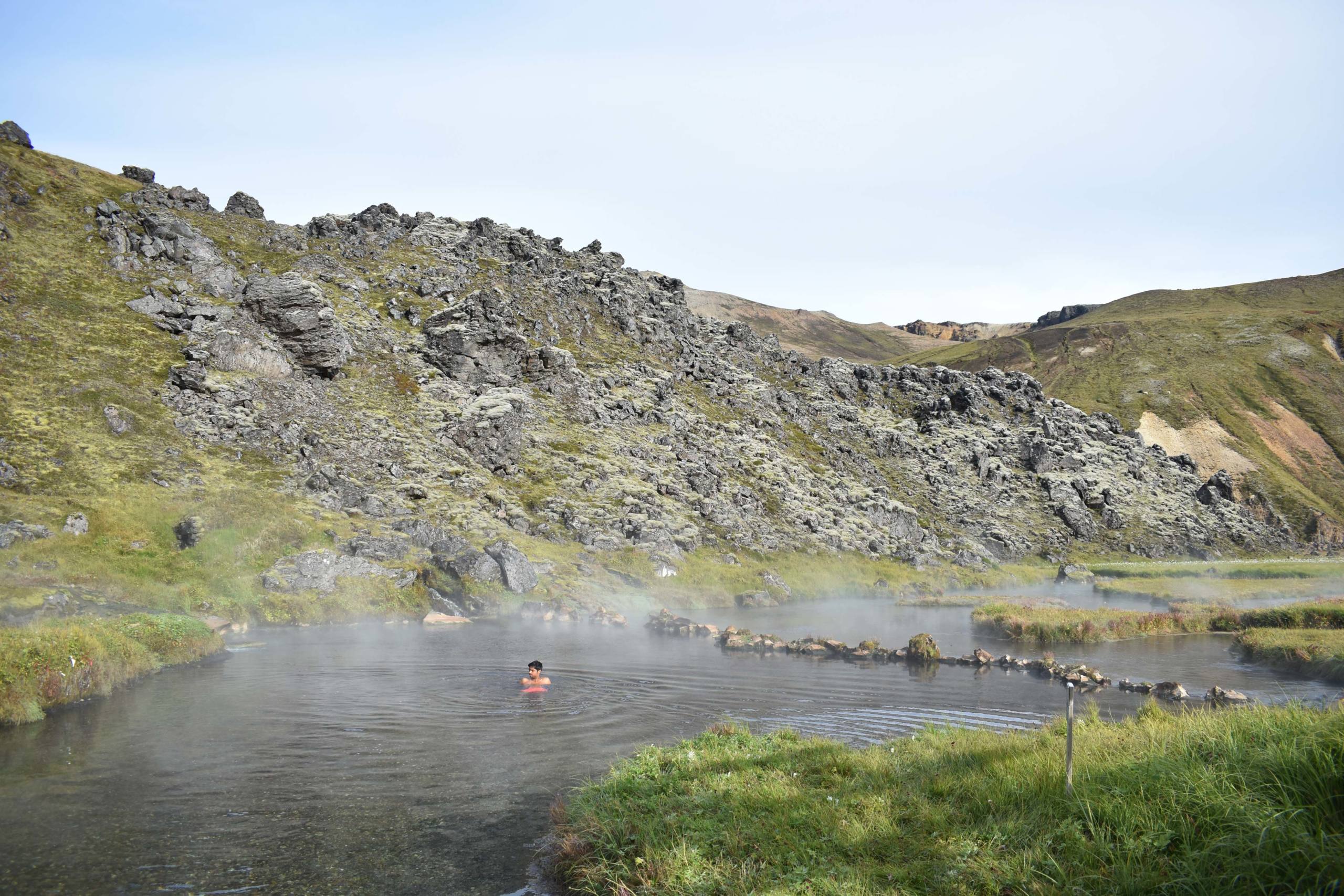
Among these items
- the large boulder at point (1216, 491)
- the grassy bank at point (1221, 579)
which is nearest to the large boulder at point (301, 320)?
the grassy bank at point (1221, 579)

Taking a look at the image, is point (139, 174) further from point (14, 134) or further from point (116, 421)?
point (116, 421)

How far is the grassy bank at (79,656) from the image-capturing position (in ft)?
85.1

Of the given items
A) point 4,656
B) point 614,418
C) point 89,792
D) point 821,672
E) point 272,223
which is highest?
point 272,223

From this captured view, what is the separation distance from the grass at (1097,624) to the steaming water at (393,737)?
9.87ft

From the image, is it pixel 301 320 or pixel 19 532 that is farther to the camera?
pixel 301 320

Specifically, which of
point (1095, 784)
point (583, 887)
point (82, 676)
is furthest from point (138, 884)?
point (82, 676)

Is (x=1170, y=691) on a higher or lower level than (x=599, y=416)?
lower

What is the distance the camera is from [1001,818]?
38.6 ft

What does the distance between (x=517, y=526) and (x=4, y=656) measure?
49.3 m

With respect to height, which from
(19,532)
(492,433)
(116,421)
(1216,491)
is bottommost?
(19,532)

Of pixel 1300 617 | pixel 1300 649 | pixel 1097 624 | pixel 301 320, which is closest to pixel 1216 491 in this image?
pixel 1300 617

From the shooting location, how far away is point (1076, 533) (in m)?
119

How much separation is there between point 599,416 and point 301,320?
38469 mm

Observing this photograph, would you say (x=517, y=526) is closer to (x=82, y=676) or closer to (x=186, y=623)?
(x=186, y=623)
